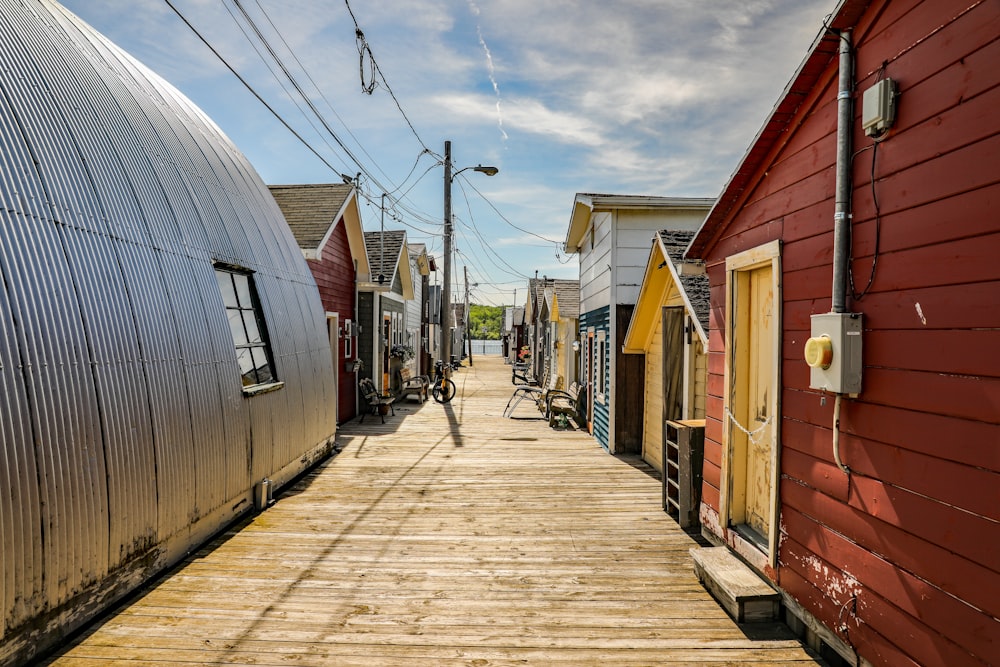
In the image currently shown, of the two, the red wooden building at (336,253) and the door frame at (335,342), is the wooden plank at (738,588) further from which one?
the door frame at (335,342)

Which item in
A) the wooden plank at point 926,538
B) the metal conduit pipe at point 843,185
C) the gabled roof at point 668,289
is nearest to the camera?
the wooden plank at point 926,538

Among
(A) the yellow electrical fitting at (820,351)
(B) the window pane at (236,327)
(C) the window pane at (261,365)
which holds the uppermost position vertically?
(B) the window pane at (236,327)

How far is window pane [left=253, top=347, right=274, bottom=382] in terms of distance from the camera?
6809mm

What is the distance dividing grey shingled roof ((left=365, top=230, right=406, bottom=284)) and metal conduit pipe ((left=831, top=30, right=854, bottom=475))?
12959mm

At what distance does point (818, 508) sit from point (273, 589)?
4075 millimetres

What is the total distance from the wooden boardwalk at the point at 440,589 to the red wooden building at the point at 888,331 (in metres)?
0.95

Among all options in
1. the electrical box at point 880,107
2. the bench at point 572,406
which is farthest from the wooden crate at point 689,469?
the bench at point 572,406

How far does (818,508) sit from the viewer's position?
138 inches

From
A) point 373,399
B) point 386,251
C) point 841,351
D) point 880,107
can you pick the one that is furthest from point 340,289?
point 880,107

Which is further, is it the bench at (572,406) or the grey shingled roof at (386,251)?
the grey shingled roof at (386,251)

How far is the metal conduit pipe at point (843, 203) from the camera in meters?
3.19

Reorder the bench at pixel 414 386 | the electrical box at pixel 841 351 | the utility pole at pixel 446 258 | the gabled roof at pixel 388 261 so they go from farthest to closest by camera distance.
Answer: the bench at pixel 414 386 → the utility pole at pixel 446 258 → the gabled roof at pixel 388 261 → the electrical box at pixel 841 351

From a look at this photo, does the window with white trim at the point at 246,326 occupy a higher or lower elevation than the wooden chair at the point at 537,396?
higher

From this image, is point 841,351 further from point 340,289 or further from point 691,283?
point 340,289
